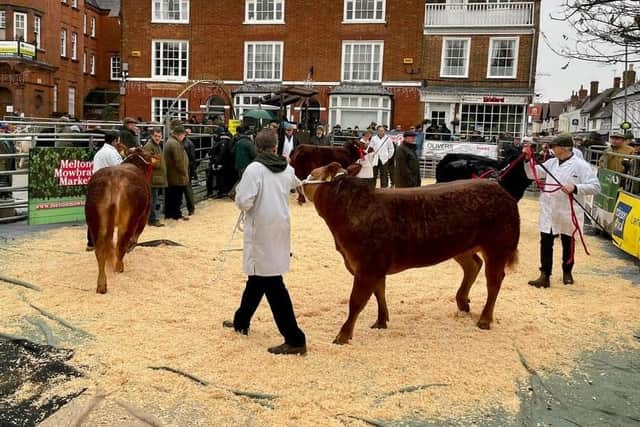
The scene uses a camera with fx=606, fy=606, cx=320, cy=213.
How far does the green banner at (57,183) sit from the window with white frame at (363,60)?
19.7 m

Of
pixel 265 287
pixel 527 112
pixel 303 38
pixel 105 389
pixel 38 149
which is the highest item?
pixel 303 38

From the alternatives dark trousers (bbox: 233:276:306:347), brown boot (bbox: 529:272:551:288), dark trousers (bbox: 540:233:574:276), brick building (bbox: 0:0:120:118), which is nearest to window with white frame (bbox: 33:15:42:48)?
brick building (bbox: 0:0:120:118)

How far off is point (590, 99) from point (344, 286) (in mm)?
69430

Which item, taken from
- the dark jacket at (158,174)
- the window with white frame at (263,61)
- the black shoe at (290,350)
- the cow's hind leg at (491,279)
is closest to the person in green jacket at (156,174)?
the dark jacket at (158,174)

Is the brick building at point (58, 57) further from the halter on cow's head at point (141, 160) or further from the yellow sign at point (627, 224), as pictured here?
the yellow sign at point (627, 224)

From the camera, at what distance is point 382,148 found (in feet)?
54.0

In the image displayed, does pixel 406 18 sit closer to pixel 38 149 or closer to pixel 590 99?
pixel 38 149

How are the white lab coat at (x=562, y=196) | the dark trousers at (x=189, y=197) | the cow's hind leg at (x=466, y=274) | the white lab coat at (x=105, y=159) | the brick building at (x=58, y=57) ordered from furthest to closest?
the brick building at (x=58, y=57)
the dark trousers at (x=189, y=197)
the white lab coat at (x=105, y=159)
the white lab coat at (x=562, y=196)
the cow's hind leg at (x=466, y=274)

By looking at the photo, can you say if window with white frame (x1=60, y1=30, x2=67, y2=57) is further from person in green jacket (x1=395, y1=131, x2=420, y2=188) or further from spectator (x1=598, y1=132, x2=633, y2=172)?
spectator (x1=598, y1=132, x2=633, y2=172)

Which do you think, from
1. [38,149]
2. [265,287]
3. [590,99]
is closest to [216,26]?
[38,149]

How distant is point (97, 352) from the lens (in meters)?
4.74

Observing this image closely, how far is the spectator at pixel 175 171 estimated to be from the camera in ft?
36.8

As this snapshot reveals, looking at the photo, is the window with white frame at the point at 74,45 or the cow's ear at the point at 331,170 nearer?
the cow's ear at the point at 331,170

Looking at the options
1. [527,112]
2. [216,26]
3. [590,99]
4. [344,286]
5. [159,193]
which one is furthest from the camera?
[590,99]
